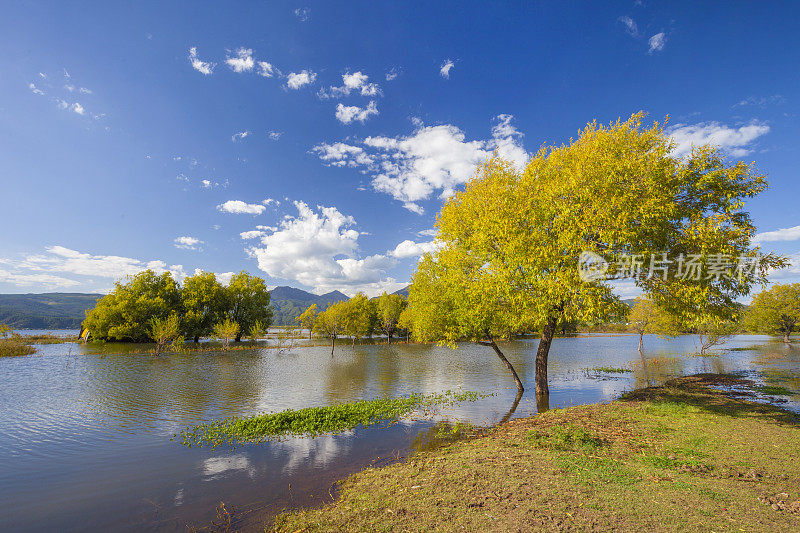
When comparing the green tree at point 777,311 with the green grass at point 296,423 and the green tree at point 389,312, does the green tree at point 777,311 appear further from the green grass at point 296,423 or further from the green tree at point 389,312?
the green grass at point 296,423

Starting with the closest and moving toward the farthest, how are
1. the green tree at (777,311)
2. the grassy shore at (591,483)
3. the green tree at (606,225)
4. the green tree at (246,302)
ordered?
the grassy shore at (591,483)
the green tree at (606,225)
the green tree at (777,311)
the green tree at (246,302)

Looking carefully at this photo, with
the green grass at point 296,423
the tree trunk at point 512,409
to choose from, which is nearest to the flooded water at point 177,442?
the tree trunk at point 512,409

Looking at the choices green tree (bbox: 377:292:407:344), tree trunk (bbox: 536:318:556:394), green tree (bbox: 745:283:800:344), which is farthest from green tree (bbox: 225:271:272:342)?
green tree (bbox: 745:283:800:344)

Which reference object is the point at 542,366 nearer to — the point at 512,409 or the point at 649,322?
the point at 512,409

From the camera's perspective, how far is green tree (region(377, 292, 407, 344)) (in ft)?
→ 356

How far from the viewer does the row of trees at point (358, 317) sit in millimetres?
84875

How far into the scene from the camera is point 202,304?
90.0 m

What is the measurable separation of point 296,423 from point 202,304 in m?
88.1

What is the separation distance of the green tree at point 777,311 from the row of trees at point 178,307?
123734 mm

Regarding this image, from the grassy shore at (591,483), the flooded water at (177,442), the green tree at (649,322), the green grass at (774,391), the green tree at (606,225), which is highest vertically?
the green tree at (606,225)

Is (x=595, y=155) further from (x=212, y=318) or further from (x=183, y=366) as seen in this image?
(x=212, y=318)

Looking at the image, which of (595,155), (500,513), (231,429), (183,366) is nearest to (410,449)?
(500,513)

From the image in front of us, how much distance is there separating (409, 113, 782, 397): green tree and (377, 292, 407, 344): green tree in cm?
8845

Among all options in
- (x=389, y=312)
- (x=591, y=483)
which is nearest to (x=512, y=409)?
(x=591, y=483)
